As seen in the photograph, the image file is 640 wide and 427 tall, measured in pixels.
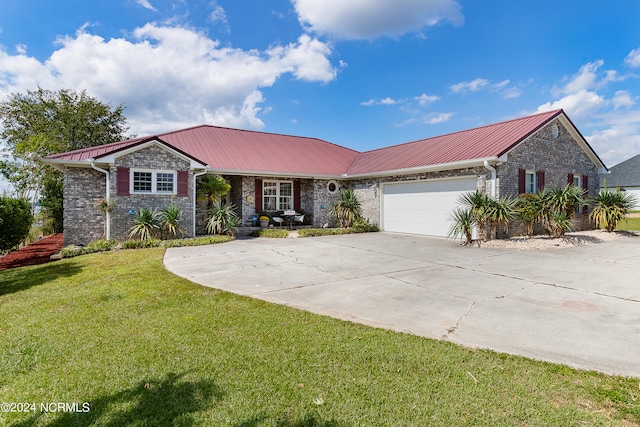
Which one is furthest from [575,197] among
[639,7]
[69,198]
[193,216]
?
[69,198]

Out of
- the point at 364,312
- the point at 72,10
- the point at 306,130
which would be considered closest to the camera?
the point at 364,312

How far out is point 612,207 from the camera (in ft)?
45.9

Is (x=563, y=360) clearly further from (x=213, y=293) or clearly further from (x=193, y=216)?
(x=193, y=216)

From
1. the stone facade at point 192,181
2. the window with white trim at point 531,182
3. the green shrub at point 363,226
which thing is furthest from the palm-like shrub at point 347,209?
the window with white trim at point 531,182

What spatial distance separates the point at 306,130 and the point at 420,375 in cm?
2185

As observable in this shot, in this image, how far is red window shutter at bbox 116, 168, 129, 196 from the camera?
1211cm

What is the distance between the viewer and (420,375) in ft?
9.78

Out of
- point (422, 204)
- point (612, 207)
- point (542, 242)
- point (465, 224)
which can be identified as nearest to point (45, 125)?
point (422, 204)

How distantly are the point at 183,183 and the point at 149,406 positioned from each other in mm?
11934

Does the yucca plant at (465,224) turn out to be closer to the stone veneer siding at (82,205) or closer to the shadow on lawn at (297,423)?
the shadow on lawn at (297,423)

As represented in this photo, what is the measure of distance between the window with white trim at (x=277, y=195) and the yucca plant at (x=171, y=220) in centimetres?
497

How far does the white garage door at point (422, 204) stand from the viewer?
13.4 meters

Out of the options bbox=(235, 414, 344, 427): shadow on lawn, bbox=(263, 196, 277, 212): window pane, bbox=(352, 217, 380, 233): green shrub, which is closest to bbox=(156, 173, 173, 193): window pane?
bbox=(263, 196, 277, 212): window pane

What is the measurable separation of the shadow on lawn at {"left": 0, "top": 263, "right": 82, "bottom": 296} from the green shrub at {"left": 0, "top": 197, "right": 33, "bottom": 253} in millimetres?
3303
